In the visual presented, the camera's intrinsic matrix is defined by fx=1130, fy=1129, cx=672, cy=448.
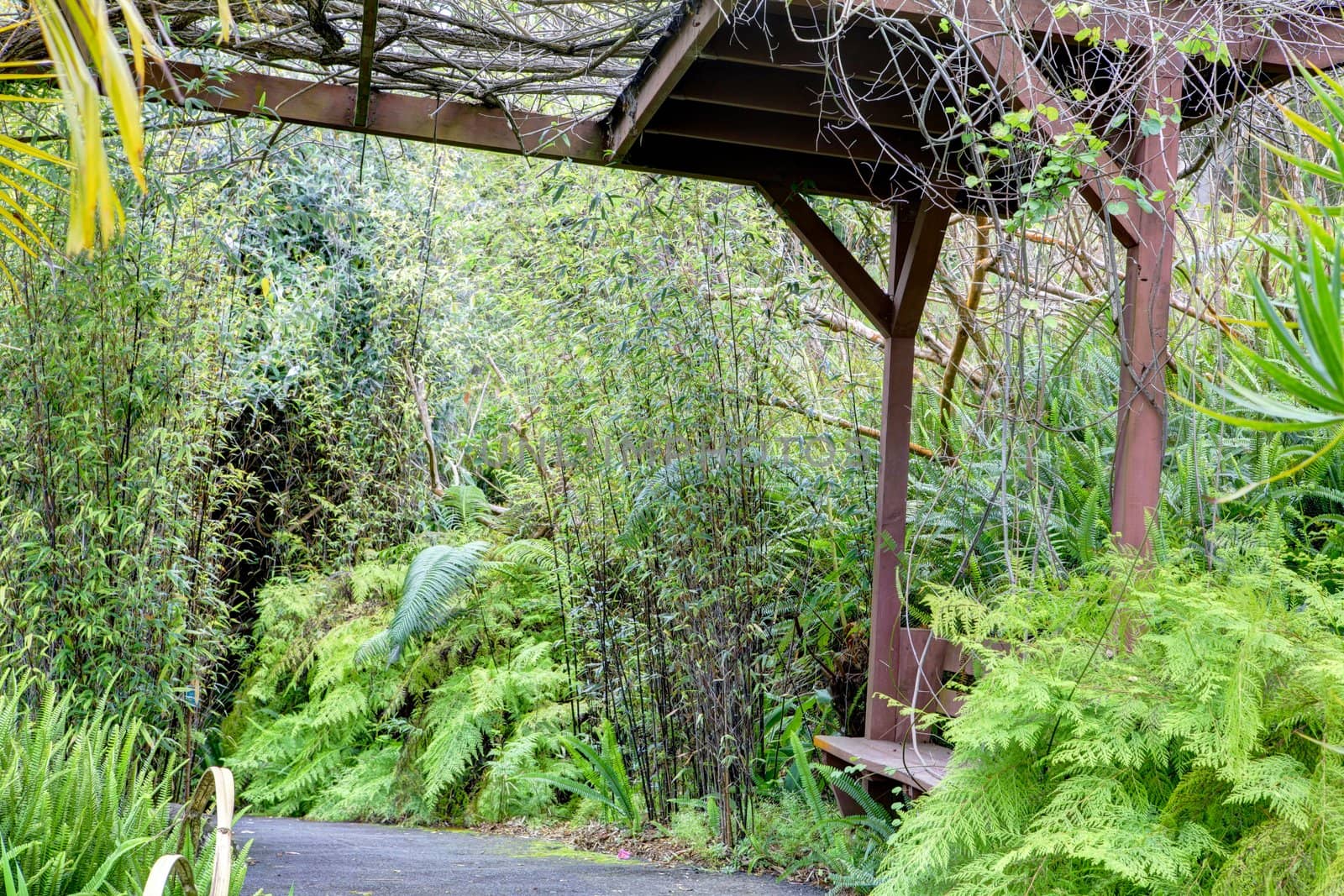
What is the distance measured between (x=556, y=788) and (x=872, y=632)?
208 centimetres

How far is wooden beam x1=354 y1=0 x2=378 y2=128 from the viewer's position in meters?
2.85

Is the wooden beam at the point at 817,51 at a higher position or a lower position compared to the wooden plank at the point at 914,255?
higher

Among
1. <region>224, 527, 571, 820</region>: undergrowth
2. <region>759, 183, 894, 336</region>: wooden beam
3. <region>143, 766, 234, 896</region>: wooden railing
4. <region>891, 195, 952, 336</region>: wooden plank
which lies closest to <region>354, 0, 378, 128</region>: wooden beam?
<region>759, 183, 894, 336</region>: wooden beam

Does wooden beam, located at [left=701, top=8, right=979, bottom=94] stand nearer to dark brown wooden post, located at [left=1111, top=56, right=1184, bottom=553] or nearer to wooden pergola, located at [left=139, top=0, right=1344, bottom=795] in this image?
wooden pergola, located at [left=139, top=0, right=1344, bottom=795]

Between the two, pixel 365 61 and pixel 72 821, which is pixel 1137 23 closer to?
pixel 365 61

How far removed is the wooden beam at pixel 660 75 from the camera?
2777 millimetres

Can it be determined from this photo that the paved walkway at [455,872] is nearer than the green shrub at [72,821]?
No

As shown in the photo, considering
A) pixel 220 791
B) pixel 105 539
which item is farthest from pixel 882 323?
pixel 220 791

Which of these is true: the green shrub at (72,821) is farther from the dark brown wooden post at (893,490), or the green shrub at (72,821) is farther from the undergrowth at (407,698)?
the undergrowth at (407,698)

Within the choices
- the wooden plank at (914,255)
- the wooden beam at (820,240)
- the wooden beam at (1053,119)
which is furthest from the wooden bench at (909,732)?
the wooden beam at (1053,119)

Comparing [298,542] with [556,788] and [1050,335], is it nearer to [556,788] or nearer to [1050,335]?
[556,788]

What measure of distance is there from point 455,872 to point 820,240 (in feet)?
8.35

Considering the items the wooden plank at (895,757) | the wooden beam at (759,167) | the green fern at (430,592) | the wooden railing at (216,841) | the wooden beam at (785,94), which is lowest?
the wooden plank at (895,757)

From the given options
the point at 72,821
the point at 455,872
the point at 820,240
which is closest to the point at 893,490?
the point at 820,240
